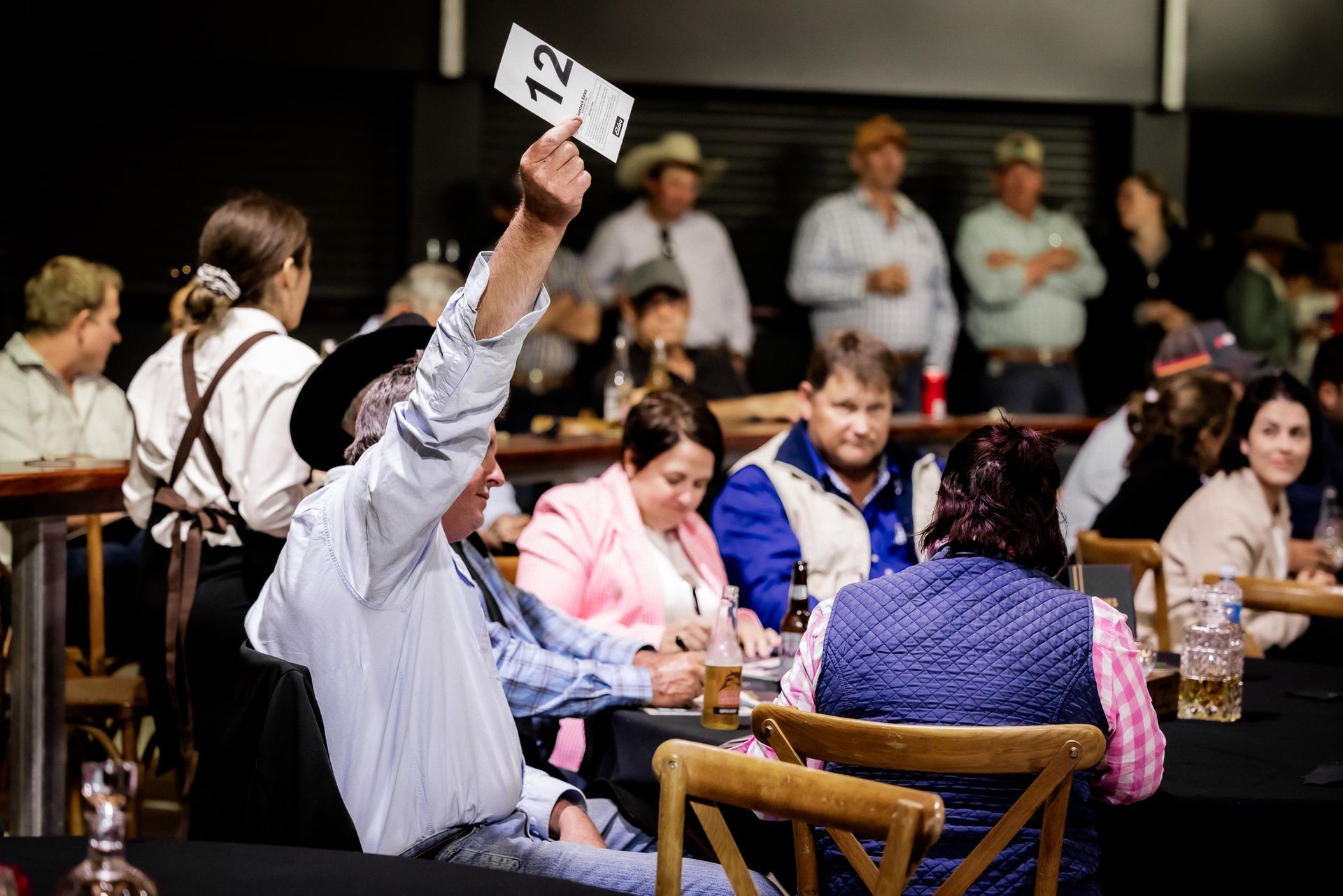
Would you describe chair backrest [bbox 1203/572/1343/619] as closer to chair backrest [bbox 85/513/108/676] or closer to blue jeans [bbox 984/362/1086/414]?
chair backrest [bbox 85/513/108/676]

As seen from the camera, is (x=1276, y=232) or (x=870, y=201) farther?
(x=1276, y=232)

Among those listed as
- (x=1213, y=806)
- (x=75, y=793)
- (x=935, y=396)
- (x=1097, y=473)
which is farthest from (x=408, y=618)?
(x=935, y=396)

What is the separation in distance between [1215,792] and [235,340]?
2.27 metres

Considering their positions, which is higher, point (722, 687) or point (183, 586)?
point (183, 586)

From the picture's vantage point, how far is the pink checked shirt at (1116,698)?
2045 mm

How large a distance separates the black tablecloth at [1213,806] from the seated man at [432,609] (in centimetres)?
39

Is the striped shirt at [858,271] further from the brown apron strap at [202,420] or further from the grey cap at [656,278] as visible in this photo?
the brown apron strap at [202,420]

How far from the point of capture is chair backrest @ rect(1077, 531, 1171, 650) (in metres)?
3.81

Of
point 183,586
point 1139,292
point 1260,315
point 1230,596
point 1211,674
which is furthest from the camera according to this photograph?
point 1260,315

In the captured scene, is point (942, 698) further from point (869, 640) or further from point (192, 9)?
point (192, 9)

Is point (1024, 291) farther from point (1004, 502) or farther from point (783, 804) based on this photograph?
point (783, 804)

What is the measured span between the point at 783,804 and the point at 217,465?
2038 mm

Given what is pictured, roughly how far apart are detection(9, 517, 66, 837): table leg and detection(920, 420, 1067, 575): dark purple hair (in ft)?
6.95

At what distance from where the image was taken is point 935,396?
6.67 meters
